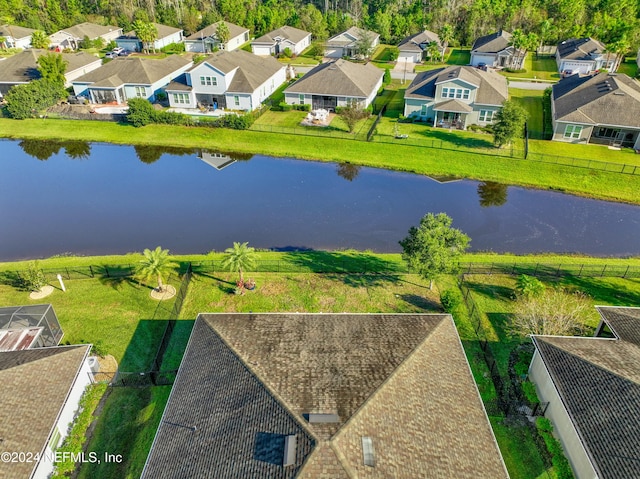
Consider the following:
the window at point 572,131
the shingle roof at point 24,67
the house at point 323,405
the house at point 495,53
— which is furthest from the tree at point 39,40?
the window at point 572,131

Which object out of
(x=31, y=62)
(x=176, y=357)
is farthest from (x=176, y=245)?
(x=31, y=62)

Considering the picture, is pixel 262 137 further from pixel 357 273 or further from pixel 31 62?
pixel 31 62

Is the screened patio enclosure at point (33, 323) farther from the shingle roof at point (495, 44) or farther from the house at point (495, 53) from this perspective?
the shingle roof at point (495, 44)

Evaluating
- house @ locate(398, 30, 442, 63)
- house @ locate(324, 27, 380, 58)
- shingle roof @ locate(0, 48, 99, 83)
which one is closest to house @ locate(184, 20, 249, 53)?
house @ locate(324, 27, 380, 58)

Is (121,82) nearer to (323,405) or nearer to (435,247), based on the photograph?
(435,247)

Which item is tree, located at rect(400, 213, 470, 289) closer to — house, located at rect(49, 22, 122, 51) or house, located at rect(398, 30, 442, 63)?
house, located at rect(398, 30, 442, 63)
